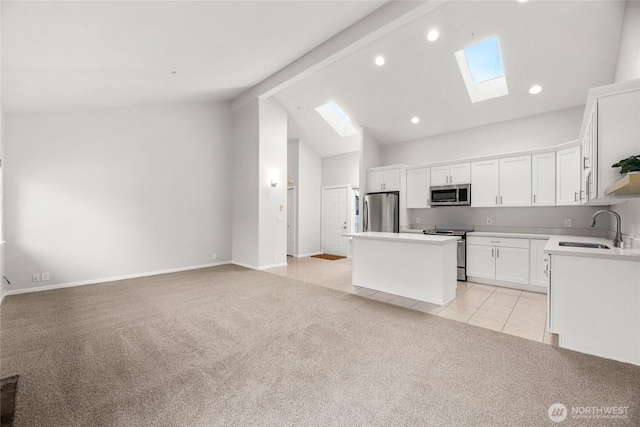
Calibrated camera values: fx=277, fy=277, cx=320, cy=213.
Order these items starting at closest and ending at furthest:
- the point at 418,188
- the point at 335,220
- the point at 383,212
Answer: the point at 418,188 < the point at 383,212 < the point at 335,220

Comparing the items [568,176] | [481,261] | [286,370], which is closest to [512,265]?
[481,261]

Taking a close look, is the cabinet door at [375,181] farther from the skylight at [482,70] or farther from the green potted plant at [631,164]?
the green potted plant at [631,164]

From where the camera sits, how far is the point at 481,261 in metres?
4.87

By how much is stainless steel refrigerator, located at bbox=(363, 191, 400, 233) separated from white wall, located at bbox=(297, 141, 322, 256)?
2353 mm

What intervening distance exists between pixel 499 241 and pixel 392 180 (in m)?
2.38

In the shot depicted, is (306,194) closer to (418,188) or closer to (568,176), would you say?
(418,188)

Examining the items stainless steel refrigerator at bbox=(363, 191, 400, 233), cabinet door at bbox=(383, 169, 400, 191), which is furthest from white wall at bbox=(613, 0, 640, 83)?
stainless steel refrigerator at bbox=(363, 191, 400, 233)

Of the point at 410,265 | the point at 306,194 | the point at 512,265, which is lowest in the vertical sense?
the point at 512,265

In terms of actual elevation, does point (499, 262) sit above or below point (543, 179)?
below

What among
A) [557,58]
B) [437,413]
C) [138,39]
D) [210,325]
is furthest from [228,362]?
[557,58]

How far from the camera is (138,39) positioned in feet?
9.94

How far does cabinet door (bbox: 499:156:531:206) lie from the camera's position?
15.3ft

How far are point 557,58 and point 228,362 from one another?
5609 mm

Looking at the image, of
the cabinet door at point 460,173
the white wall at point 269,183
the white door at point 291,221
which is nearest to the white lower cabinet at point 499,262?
the cabinet door at point 460,173
